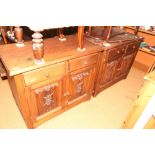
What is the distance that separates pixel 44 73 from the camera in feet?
4.19

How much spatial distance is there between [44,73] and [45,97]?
12.4 inches

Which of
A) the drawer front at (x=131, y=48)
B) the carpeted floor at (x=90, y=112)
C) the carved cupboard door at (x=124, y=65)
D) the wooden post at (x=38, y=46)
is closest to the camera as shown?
the wooden post at (x=38, y=46)

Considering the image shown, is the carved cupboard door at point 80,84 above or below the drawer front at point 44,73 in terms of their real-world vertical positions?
below

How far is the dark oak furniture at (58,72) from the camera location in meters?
1.22

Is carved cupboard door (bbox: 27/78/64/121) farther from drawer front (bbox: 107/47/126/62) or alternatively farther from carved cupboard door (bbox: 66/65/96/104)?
drawer front (bbox: 107/47/126/62)

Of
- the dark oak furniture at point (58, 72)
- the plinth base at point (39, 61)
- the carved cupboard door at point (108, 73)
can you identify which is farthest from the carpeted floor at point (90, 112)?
the plinth base at point (39, 61)

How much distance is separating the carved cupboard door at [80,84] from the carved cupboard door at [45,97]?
0.14 metres

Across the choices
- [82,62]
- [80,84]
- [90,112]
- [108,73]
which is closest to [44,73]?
[82,62]

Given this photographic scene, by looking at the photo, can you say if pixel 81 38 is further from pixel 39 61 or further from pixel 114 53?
pixel 114 53

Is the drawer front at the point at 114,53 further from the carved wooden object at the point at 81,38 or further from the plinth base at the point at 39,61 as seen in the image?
the plinth base at the point at 39,61

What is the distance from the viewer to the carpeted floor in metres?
1.77
